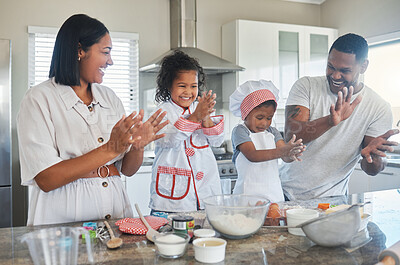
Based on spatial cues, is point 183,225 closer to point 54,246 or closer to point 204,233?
point 204,233

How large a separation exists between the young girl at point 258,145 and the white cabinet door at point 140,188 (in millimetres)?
1016

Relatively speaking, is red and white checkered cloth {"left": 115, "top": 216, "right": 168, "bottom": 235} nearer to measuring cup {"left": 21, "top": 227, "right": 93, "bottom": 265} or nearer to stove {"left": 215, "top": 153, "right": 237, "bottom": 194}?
measuring cup {"left": 21, "top": 227, "right": 93, "bottom": 265}

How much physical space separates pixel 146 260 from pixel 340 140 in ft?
2.84

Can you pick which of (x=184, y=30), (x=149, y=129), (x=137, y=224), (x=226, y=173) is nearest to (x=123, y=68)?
(x=184, y=30)

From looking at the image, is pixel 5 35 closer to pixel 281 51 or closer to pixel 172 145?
pixel 172 145

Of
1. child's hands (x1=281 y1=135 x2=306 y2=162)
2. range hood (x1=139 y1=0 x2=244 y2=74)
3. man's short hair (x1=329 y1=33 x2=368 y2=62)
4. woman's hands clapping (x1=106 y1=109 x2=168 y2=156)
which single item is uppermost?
range hood (x1=139 y1=0 x2=244 y2=74)

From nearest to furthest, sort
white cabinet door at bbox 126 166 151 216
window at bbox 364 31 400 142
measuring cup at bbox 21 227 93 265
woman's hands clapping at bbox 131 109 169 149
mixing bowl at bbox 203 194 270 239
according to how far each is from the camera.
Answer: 1. measuring cup at bbox 21 227 93 265
2. mixing bowl at bbox 203 194 270 239
3. woman's hands clapping at bbox 131 109 169 149
4. window at bbox 364 31 400 142
5. white cabinet door at bbox 126 166 151 216

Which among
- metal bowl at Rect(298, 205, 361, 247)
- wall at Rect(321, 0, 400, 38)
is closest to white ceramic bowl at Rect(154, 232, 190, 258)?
metal bowl at Rect(298, 205, 361, 247)

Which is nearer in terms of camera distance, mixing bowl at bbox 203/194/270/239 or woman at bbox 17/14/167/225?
mixing bowl at bbox 203/194/270/239

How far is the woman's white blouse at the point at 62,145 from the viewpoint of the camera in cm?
94

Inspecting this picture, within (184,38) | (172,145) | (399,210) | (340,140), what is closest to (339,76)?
(340,140)

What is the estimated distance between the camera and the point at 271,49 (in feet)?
8.93

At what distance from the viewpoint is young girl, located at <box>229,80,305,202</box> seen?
1309 mm

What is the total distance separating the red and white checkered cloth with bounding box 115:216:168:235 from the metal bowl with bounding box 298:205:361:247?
13.0 inches
